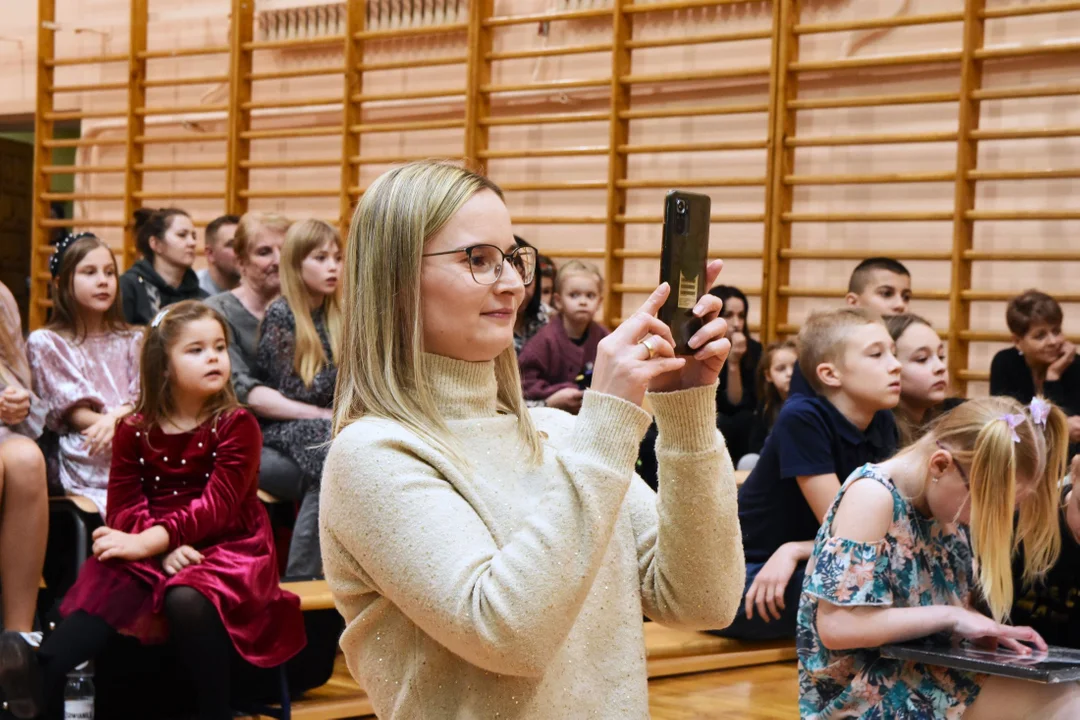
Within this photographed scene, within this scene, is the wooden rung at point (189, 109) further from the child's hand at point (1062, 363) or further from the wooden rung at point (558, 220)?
the child's hand at point (1062, 363)

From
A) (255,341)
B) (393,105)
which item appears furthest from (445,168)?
(393,105)

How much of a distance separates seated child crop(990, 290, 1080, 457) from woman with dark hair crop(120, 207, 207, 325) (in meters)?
2.96

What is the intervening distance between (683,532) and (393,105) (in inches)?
214

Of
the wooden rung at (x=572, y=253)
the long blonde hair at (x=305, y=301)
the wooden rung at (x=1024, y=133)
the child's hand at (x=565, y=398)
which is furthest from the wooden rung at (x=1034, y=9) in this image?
the long blonde hair at (x=305, y=301)

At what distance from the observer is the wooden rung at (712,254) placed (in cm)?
523

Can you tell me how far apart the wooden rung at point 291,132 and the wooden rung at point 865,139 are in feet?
8.10

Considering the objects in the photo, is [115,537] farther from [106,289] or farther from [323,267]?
[323,267]

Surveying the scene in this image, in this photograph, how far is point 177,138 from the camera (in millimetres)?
6852

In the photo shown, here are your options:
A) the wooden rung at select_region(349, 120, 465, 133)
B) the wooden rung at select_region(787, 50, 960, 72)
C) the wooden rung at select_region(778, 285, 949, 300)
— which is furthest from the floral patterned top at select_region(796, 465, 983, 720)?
the wooden rung at select_region(349, 120, 465, 133)

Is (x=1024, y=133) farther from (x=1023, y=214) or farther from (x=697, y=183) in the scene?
(x=697, y=183)

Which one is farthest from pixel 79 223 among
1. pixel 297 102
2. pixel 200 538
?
pixel 200 538

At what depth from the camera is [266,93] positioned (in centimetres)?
688

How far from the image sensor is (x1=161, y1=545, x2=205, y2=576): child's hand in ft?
8.98

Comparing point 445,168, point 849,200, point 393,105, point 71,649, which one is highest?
point 393,105
